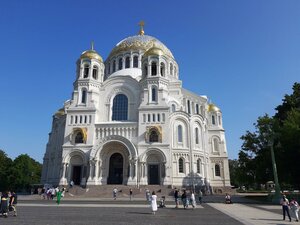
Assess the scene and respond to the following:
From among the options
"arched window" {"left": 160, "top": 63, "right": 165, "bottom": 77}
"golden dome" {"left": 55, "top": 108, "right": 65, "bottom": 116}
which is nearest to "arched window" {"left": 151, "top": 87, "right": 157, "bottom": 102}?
"arched window" {"left": 160, "top": 63, "right": 165, "bottom": 77}

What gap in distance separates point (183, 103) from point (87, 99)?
17.5 meters

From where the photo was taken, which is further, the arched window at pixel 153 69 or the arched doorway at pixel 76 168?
the arched window at pixel 153 69

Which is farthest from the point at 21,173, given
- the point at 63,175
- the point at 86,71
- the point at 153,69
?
the point at 153,69

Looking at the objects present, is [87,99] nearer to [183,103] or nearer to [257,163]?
[183,103]

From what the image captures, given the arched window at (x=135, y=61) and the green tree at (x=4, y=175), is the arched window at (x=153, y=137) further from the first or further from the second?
the green tree at (x=4, y=175)

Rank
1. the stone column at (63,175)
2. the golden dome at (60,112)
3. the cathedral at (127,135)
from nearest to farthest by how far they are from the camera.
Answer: the cathedral at (127,135), the stone column at (63,175), the golden dome at (60,112)

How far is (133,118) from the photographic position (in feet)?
133

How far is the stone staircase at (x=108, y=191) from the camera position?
32656mm

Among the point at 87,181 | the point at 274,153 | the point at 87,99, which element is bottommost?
the point at 87,181

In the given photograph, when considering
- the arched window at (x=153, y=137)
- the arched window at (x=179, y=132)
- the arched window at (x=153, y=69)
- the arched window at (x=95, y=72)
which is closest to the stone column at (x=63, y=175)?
the arched window at (x=153, y=137)

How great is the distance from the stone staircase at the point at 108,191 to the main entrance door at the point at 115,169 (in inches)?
137

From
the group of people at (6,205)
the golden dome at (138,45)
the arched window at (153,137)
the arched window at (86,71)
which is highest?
the golden dome at (138,45)

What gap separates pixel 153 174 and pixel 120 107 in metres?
12.1

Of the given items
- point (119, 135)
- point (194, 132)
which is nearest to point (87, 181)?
point (119, 135)
